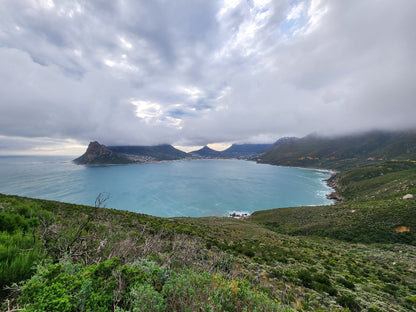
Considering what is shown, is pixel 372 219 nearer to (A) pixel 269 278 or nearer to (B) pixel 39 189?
(A) pixel 269 278

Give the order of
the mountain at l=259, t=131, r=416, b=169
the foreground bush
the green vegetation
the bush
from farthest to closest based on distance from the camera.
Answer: the mountain at l=259, t=131, r=416, b=169
the bush
the green vegetation
the foreground bush

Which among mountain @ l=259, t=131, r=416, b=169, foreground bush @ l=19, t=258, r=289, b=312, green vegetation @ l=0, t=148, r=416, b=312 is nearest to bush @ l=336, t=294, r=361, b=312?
green vegetation @ l=0, t=148, r=416, b=312

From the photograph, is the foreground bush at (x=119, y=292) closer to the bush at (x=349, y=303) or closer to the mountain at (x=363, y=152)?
the bush at (x=349, y=303)

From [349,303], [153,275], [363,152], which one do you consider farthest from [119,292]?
[363,152]

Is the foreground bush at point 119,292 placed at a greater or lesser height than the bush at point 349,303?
greater

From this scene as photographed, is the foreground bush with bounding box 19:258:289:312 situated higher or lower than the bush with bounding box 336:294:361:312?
higher

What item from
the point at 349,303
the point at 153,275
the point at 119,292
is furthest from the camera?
the point at 349,303

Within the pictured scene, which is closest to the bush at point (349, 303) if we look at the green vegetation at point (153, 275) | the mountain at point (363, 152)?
the green vegetation at point (153, 275)

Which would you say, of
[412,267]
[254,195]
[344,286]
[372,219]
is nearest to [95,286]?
[344,286]

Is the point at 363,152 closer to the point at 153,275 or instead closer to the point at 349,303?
the point at 349,303

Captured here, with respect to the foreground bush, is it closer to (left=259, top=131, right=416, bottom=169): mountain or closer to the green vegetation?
the green vegetation

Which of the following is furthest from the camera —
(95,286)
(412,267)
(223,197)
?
(223,197)
